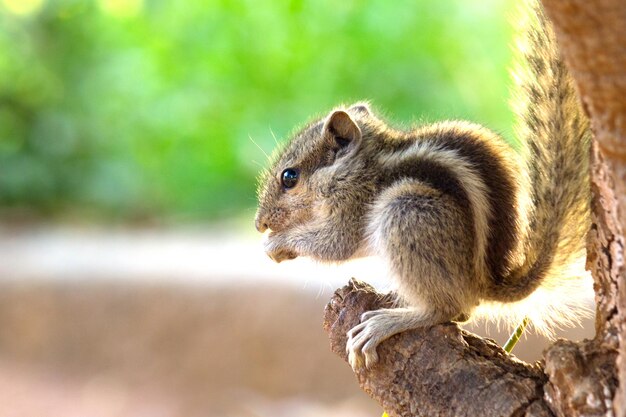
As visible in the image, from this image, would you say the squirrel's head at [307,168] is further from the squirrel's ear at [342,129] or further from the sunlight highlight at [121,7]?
the sunlight highlight at [121,7]

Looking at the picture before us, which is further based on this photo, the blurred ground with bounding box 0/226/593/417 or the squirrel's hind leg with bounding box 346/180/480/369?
the blurred ground with bounding box 0/226/593/417

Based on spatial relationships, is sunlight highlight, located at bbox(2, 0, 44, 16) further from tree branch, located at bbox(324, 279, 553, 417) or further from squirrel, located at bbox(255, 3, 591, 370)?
tree branch, located at bbox(324, 279, 553, 417)

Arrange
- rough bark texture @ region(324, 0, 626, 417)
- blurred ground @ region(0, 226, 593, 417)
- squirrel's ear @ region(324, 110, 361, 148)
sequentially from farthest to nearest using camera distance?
blurred ground @ region(0, 226, 593, 417), squirrel's ear @ region(324, 110, 361, 148), rough bark texture @ region(324, 0, 626, 417)

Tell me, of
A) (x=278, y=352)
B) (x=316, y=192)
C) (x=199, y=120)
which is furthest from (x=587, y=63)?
(x=199, y=120)

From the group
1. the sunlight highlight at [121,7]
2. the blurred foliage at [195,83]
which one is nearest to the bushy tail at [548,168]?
the blurred foliage at [195,83]

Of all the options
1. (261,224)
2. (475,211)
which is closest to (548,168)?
(475,211)

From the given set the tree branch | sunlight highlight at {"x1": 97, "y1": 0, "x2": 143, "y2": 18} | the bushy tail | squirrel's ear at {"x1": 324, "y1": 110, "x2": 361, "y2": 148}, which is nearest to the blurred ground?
sunlight highlight at {"x1": 97, "y1": 0, "x2": 143, "y2": 18}

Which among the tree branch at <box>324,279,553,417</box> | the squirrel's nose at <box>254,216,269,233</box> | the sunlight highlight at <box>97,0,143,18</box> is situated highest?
the sunlight highlight at <box>97,0,143,18</box>
